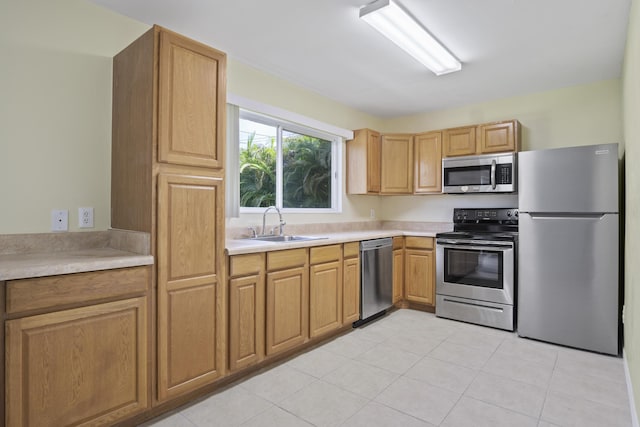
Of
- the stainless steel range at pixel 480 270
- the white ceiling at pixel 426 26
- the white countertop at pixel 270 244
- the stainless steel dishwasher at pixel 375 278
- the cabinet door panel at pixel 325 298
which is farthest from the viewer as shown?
the stainless steel dishwasher at pixel 375 278

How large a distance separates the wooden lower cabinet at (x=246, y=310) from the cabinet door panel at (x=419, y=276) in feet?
7.23

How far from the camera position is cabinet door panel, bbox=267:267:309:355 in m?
2.58

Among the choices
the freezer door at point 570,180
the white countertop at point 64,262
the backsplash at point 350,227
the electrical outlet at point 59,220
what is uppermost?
the freezer door at point 570,180

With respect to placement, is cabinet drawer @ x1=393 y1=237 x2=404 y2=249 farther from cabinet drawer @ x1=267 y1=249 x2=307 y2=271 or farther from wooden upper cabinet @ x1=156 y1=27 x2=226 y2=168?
Result: wooden upper cabinet @ x1=156 y1=27 x2=226 y2=168

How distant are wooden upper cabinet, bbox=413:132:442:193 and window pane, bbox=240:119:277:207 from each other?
6.21ft

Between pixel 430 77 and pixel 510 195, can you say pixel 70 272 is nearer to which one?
pixel 430 77

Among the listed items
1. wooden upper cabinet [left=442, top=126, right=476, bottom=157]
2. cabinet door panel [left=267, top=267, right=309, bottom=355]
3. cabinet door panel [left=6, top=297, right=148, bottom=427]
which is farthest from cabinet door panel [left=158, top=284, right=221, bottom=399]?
wooden upper cabinet [left=442, top=126, right=476, bottom=157]

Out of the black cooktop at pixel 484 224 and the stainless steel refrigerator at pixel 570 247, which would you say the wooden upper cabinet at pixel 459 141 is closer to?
the black cooktop at pixel 484 224

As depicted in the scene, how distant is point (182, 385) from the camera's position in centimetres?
206

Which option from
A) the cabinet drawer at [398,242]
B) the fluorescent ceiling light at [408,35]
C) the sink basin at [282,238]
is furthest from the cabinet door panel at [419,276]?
the fluorescent ceiling light at [408,35]

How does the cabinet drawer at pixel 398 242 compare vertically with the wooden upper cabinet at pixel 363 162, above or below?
below

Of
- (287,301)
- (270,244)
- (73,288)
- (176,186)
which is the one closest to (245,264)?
(270,244)

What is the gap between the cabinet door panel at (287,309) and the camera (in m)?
2.58

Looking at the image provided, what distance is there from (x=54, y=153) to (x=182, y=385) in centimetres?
157
